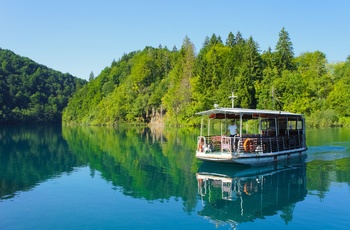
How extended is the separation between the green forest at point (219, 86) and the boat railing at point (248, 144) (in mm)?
34936

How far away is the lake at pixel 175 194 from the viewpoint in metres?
12.8

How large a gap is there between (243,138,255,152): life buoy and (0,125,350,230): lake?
1306 millimetres

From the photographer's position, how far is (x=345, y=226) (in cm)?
1192

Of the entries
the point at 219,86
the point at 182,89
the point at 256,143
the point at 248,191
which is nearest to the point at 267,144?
the point at 256,143

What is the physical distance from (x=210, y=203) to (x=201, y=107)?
61291mm

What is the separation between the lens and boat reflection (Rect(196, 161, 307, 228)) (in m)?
13.5

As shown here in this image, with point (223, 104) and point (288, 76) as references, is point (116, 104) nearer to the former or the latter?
point (223, 104)

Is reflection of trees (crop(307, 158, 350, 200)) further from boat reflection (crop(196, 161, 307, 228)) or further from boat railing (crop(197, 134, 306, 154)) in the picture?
boat railing (crop(197, 134, 306, 154))

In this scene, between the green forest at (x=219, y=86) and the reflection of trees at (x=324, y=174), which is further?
the green forest at (x=219, y=86)

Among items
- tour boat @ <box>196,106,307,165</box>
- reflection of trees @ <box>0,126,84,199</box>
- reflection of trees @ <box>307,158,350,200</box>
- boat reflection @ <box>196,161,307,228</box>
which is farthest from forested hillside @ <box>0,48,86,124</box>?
reflection of trees @ <box>307,158,350,200</box>

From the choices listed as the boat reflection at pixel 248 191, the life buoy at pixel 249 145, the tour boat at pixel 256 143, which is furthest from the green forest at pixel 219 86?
the boat reflection at pixel 248 191

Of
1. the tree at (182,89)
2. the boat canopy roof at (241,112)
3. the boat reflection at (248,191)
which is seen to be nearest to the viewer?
the boat reflection at (248,191)

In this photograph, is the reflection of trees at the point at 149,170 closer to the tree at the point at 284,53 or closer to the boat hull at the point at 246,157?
the boat hull at the point at 246,157

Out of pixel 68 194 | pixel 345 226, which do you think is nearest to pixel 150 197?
pixel 68 194
